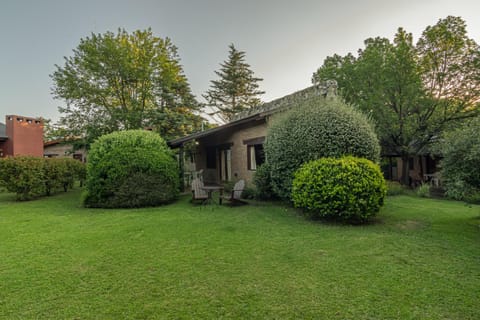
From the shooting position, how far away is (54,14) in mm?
12375

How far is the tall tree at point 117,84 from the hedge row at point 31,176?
3.55 metres

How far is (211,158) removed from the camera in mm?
14648

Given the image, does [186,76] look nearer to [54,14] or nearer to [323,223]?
[54,14]

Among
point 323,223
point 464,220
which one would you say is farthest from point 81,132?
point 464,220

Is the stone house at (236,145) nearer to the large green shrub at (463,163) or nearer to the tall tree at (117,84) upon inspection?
the tall tree at (117,84)

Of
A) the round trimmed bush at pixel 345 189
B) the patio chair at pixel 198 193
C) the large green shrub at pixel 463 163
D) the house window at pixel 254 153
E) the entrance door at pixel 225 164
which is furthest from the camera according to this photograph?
the entrance door at pixel 225 164

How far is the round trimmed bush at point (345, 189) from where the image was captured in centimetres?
535

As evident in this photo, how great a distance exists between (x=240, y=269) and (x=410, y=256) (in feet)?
8.77

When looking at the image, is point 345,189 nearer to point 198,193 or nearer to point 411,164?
point 198,193

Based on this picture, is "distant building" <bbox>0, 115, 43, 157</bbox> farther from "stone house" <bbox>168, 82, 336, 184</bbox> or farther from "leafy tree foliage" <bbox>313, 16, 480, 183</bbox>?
"leafy tree foliage" <bbox>313, 16, 480, 183</bbox>

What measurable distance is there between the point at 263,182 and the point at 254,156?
2.33 m

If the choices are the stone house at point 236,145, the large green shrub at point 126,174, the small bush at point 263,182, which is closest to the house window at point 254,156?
the stone house at point 236,145

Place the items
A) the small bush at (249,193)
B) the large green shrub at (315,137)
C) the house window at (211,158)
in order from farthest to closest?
the house window at (211,158) < the small bush at (249,193) < the large green shrub at (315,137)

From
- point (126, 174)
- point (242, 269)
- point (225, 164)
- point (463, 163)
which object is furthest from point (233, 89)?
point (242, 269)
